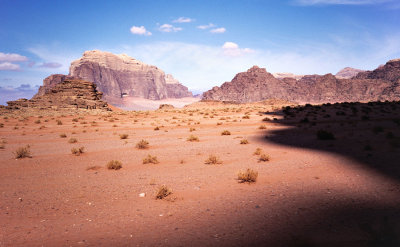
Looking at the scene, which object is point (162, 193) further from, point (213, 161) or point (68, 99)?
point (68, 99)

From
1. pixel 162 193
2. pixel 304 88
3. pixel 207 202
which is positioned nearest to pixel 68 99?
pixel 162 193

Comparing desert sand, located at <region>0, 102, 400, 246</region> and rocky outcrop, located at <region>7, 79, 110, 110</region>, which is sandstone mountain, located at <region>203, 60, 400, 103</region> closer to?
rocky outcrop, located at <region>7, 79, 110, 110</region>

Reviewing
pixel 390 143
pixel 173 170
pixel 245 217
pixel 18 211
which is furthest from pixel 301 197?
pixel 390 143

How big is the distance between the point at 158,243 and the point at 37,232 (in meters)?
2.06

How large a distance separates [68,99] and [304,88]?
15239 centimetres

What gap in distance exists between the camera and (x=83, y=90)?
57.3m

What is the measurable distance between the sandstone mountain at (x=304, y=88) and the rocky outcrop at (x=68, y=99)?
106411mm

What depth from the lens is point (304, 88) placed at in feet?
533

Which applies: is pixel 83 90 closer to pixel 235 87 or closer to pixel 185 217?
pixel 185 217

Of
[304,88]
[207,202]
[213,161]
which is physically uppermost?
[304,88]

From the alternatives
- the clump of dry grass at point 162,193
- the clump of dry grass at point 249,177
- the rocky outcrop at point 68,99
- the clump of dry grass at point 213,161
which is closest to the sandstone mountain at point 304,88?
the rocky outcrop at point 68,99

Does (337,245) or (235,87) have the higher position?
(235,87)

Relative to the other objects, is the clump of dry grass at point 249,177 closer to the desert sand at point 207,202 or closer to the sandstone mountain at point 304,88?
the desert sand at point 207,202

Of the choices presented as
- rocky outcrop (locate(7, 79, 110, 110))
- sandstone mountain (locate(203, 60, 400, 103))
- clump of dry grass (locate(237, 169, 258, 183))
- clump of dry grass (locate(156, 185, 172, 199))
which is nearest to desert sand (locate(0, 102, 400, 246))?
clump of dry grass (locate(156, 185, 172, 199))
